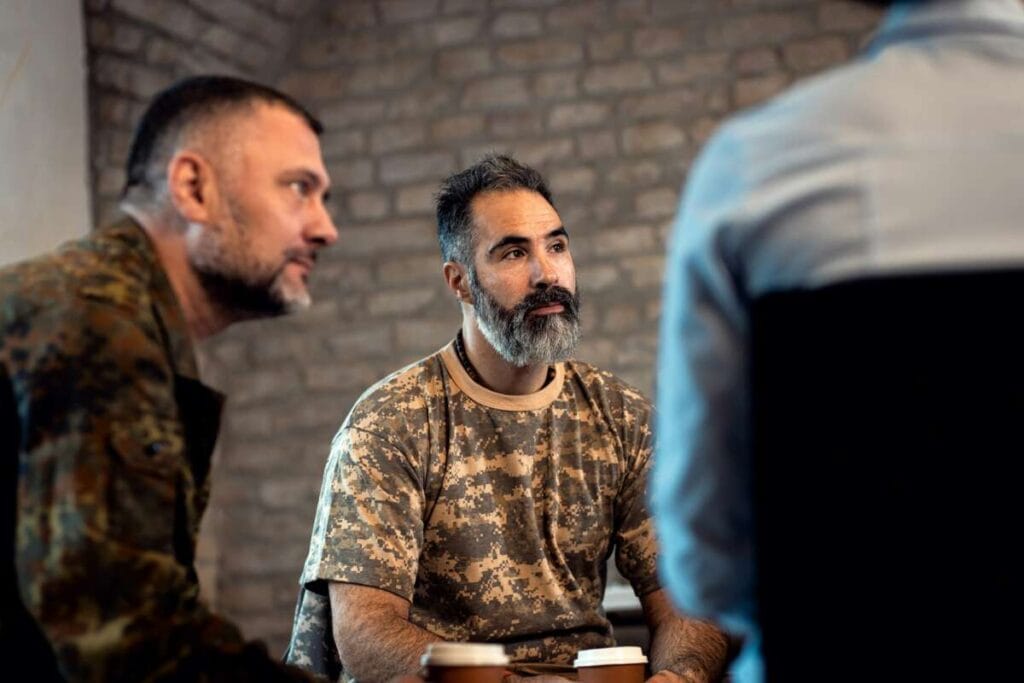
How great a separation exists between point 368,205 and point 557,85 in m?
1.08

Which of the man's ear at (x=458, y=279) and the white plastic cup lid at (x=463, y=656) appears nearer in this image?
the white plastic cup lid at (x=463, y=656)

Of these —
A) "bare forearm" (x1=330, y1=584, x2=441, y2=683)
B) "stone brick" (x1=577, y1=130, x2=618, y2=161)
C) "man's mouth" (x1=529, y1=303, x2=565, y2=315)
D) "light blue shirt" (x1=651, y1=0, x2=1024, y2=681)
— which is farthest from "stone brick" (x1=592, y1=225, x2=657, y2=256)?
"light blue shirt" (x1=651, y1=0, x2=1024, y2=681)

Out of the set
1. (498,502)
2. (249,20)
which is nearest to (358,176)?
(249,20)

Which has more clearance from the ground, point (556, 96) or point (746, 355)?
point (556, 96)

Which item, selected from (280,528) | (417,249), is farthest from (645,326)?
(280,528)

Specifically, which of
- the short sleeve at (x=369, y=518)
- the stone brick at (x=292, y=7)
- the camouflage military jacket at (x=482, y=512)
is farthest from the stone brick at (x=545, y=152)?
the short sleeve at (x=369, y=518)

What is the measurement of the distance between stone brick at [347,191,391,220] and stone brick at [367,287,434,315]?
39 centimetres

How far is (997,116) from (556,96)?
16.8ft

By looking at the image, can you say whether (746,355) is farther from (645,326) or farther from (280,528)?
(280,528)

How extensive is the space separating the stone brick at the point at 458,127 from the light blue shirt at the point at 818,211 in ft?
16.5

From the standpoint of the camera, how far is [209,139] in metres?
2.13

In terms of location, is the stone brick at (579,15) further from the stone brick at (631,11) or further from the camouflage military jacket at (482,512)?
the camouflage military jacket at (482,512)

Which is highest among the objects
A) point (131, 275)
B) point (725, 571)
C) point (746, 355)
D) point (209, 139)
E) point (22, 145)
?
point (22, 145)

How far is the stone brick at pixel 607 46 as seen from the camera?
6434mm
